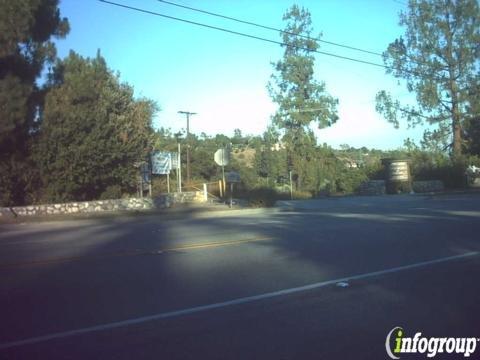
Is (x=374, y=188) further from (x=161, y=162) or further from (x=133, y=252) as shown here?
(x=133, y=252)

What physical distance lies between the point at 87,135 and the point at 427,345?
929 inches

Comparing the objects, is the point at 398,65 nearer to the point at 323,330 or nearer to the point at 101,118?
the point at 101,118

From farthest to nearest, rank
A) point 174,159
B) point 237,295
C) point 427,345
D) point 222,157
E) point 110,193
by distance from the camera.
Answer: point 174,159, point 222,157, point 110,193, point 237,295, point 427,345

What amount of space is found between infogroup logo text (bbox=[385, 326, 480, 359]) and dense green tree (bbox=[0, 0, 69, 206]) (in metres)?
22.4

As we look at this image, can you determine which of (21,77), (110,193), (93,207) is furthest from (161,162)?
(21,77)

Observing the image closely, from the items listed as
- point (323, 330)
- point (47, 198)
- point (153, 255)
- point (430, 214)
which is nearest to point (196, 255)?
point (153, 255)

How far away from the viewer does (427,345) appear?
5.54 metres

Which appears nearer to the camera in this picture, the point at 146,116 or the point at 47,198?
the point at 47,198

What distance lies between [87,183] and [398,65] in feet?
93.9

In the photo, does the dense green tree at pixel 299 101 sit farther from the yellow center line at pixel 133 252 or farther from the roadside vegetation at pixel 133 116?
the yellow center line at pixel 133 252

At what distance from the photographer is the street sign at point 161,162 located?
111 feet

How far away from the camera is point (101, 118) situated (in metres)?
27.6

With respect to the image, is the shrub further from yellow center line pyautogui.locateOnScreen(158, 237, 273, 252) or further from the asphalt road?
yellow center line pyautogui.locateOnScreen(158, 237, 273, 252)

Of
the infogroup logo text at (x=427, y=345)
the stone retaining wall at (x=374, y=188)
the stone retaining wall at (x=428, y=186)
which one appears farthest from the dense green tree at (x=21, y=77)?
the stone retaining wall at (x=428, y=186)
